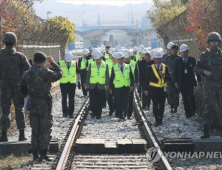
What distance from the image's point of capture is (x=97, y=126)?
1461cm

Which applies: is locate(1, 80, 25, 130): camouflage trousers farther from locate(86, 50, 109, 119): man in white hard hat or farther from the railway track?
locate(86, 50, 109, 119): man in white hard hat

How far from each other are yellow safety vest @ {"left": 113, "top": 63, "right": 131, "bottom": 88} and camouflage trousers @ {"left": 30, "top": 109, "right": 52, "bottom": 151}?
600 centimetres

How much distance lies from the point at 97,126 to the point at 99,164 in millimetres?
5049

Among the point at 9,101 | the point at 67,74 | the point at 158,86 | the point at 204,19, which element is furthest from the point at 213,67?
the point at 204,19

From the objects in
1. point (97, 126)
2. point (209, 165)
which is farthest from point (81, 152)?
point (97, 126)

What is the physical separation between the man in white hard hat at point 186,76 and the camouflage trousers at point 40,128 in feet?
20.2

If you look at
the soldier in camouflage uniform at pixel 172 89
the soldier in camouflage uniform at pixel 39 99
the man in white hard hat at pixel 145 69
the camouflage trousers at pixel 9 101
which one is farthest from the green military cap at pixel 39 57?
the man in white hard hat at pixel 145 69

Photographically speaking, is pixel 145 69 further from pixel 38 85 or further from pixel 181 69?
pixel 38 85

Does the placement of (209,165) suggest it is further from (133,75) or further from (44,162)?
(133,75)

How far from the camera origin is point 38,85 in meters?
9.76

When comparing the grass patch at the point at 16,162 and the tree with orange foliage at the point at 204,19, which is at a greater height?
the tree with orange foliage at the point at 204,19

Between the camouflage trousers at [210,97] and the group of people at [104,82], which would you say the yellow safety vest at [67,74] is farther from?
the camouflage trousers at [210,97]

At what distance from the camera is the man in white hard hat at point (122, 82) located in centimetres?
1568

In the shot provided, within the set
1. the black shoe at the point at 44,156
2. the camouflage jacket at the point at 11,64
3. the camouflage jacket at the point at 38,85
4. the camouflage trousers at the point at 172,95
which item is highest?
the camouflage jacket at the point at 11,64
